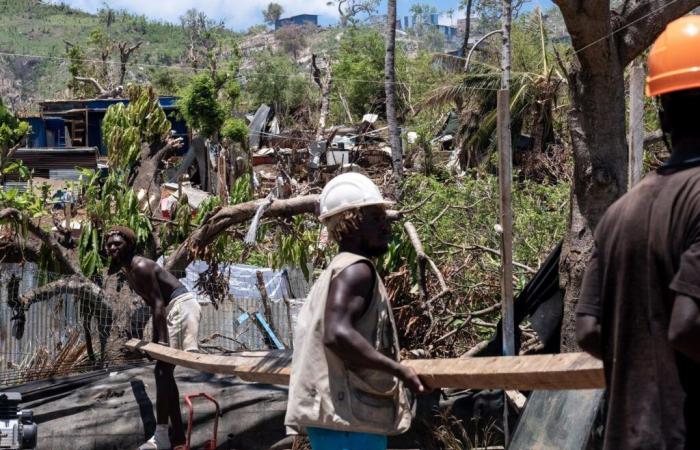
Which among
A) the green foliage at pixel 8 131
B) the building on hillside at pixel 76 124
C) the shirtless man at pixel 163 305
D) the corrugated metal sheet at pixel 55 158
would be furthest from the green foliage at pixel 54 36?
the shirtless man at pixel 163 305

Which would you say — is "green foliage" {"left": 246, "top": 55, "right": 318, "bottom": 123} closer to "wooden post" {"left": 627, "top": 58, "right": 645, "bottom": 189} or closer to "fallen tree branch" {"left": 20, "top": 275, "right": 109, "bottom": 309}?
"fallen tree branch" {"left": 20, "top": 275, "right": 109, "bottom": 309}

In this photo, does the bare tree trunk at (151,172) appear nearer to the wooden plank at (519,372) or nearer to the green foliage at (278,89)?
the wooden plank at (519,372)

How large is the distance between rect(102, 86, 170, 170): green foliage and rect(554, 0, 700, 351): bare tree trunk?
1024cm

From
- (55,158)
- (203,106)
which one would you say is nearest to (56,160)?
(55,158)

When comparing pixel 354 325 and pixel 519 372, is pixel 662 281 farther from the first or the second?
pixel 354 325

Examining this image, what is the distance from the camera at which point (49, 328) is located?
10.3m

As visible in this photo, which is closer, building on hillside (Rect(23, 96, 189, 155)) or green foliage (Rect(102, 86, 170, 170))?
green foliage (Rect(102, 86, 170, 170))

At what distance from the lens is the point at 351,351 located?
348 centimetres

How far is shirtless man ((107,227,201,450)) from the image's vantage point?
7.32 m

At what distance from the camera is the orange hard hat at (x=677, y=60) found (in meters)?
2.26

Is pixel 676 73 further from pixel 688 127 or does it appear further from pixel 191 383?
pixel 191 383

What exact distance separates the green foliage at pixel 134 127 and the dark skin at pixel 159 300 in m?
7.60

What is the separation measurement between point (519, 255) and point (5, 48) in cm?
Result: 11262

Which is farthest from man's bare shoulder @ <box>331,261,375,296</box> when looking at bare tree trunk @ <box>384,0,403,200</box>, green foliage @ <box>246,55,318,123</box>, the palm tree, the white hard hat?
green foliage @ <box>246,55,318,123</box>
